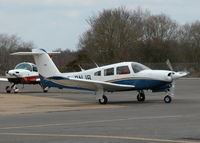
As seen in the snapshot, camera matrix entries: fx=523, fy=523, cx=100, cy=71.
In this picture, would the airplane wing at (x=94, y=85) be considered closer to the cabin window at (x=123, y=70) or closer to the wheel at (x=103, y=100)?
the wheel at (x=103, y=100)

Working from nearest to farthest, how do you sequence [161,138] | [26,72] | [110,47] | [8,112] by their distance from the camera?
[161,138]
[8,112]
[26,72]
[110,47]

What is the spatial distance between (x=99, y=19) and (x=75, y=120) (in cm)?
5367

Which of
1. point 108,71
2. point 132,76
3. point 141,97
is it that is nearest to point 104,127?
point 132,76

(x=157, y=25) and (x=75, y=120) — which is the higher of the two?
(x=157, y=25)

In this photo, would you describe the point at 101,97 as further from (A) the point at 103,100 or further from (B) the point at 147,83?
(B) the point at 147,83

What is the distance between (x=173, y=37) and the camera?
77.8 meters

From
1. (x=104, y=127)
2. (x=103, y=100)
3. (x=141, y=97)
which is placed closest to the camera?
(x=104, y=127)

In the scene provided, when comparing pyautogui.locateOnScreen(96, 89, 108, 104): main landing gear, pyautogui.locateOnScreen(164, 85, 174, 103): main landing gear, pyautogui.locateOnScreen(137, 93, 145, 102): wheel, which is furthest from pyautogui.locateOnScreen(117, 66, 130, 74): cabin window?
pyautogui.locateOnScreen(164, 85, 174, 103): main landing gear

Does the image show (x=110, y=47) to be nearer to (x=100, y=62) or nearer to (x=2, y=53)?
(x=100, y=62)

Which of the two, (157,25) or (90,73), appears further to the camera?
(157,25)

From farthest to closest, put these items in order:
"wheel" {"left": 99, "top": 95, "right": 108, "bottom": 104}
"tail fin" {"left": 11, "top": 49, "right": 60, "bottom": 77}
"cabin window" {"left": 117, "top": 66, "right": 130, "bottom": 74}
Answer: "tail fin" {"left": 11, "top": 49, "right": 60, "bottom": 77}
"cabin window" {"left": 117, "top": 66, "right": 130, "bottom": 74}
"wheel" {"left": 99, "top": 95, "right": 108, "bottom": 104}

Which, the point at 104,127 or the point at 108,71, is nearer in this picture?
the point at 104,127

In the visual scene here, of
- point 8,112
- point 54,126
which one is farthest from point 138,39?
point 54,126

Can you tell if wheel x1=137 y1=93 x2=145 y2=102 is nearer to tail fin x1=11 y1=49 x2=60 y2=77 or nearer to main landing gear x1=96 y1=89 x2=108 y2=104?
main landing gear x1=96 y1=89 x2=108 y2=104
